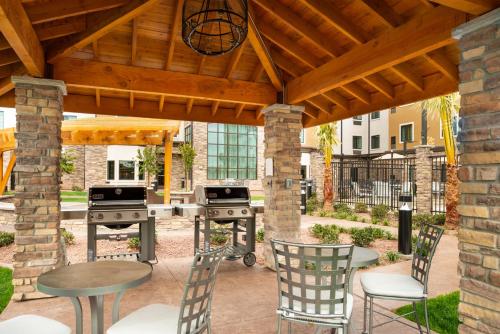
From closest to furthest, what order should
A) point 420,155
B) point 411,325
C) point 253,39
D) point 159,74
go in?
1. point 411,325
2. point 253,39
3. point 159,74
4. point 420,155

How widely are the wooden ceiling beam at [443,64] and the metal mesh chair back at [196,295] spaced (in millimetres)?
3326

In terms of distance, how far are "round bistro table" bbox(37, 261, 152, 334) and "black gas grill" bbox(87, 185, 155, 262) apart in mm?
2052

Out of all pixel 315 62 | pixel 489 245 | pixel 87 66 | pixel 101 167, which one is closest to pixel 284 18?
pixel 315 62

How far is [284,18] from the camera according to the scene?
13.5 feet

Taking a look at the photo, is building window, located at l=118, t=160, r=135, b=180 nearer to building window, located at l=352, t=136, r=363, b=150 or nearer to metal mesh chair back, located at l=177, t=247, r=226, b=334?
building window, located at l=352, t=136, r=363, b=150

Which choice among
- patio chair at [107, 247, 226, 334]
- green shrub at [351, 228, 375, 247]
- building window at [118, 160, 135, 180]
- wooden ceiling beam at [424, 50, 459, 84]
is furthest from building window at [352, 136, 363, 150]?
patio chair at [107, 247, 226, 334]

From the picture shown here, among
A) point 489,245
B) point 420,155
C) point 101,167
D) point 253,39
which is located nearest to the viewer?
point 489,245

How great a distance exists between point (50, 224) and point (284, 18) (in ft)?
12.3

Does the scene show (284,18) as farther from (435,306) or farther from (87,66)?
(435,306)

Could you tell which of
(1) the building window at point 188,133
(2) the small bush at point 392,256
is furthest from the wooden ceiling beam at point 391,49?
(1) the building window at point 188,133

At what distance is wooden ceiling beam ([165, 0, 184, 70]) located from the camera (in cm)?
411

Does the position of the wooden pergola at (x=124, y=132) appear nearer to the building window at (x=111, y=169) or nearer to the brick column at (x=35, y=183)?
the brick column at (x=35, y=183)

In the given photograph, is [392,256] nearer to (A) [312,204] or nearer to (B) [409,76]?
(B) [409,76]

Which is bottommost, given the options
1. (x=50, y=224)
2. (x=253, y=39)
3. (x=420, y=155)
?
(x=50, y=224)
